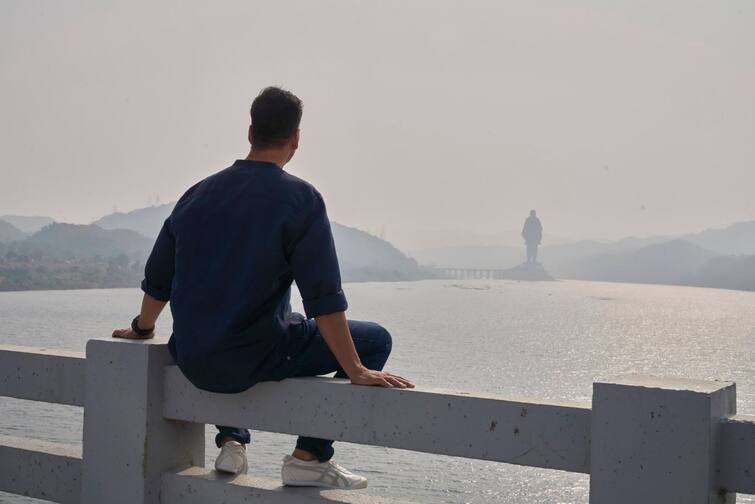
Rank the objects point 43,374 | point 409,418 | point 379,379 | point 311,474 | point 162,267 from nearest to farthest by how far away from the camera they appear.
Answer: point 409,418, point 379,379, point 311,474, point 162,267, point 43,374

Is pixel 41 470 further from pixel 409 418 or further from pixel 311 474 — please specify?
pixel 409 418

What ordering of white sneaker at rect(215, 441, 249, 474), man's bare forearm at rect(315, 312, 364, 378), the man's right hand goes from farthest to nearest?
white sneaker at rect(215, 441, 249, 474), man's bare forearm at rect(315, 312, 364, 378), the man's right hand

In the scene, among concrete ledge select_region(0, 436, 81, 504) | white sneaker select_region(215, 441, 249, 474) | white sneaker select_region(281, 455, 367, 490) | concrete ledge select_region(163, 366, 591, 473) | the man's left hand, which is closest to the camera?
concrete ledge select_region(163, 366, 591, 473)

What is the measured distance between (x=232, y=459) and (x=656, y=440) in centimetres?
182

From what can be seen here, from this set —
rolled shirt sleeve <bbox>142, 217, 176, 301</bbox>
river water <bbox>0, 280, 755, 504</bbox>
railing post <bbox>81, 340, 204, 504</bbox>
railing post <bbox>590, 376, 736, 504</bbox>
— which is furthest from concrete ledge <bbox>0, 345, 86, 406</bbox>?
railing post <bbox>590, 376, 736, 504</bbox>

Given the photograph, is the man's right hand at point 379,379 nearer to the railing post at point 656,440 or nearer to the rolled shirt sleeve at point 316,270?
the rolled shirt sleeve at point 316,270

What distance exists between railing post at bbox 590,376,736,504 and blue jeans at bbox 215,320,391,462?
3.86 feet

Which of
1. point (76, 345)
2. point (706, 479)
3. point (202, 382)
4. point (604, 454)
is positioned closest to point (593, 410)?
point (604, 454)

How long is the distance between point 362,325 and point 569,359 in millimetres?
70168

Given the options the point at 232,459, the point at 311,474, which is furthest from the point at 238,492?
the point at 311,474

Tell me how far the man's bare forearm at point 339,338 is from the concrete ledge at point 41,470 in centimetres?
150

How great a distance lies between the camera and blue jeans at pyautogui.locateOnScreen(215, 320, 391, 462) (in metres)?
3.84

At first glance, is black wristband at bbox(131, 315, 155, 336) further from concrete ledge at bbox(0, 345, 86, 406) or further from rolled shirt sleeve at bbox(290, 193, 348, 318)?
rolled shirt sleeve at bbox(290, 193, 348, 318)

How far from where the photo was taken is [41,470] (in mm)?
4543
